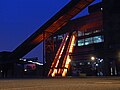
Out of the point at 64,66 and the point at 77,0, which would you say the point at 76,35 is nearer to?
the point at 64,66

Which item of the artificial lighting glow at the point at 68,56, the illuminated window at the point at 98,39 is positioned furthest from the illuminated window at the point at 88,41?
the artificial lighting glow at the point at 68,56

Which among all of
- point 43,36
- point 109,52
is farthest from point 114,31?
point 43,36

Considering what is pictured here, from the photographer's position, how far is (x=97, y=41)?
6900 centimetres

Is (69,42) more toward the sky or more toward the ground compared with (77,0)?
more toward the ground

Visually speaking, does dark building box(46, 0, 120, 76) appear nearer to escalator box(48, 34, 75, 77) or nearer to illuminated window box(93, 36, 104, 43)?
illuminated window box(93, 36, 104, 43)

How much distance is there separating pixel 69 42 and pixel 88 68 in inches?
313

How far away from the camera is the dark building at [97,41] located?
57844 millimetres

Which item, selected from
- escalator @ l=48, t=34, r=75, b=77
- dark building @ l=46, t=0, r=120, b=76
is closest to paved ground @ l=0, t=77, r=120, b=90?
dark building @ l=46, t=0, r=120, b=76

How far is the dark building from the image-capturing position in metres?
57.8

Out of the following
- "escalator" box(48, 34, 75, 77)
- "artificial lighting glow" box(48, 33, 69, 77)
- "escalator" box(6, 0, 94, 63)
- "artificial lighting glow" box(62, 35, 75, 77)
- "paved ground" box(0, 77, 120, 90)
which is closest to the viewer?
"paved ground" box(0, 77, 120, 90)

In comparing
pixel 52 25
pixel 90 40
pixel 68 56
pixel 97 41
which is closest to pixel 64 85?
pixel 52 25

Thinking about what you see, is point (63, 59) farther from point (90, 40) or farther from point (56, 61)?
point (90, 40)

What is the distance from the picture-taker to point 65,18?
5231 cm

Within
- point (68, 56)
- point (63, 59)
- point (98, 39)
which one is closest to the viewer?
point (63, 59)
